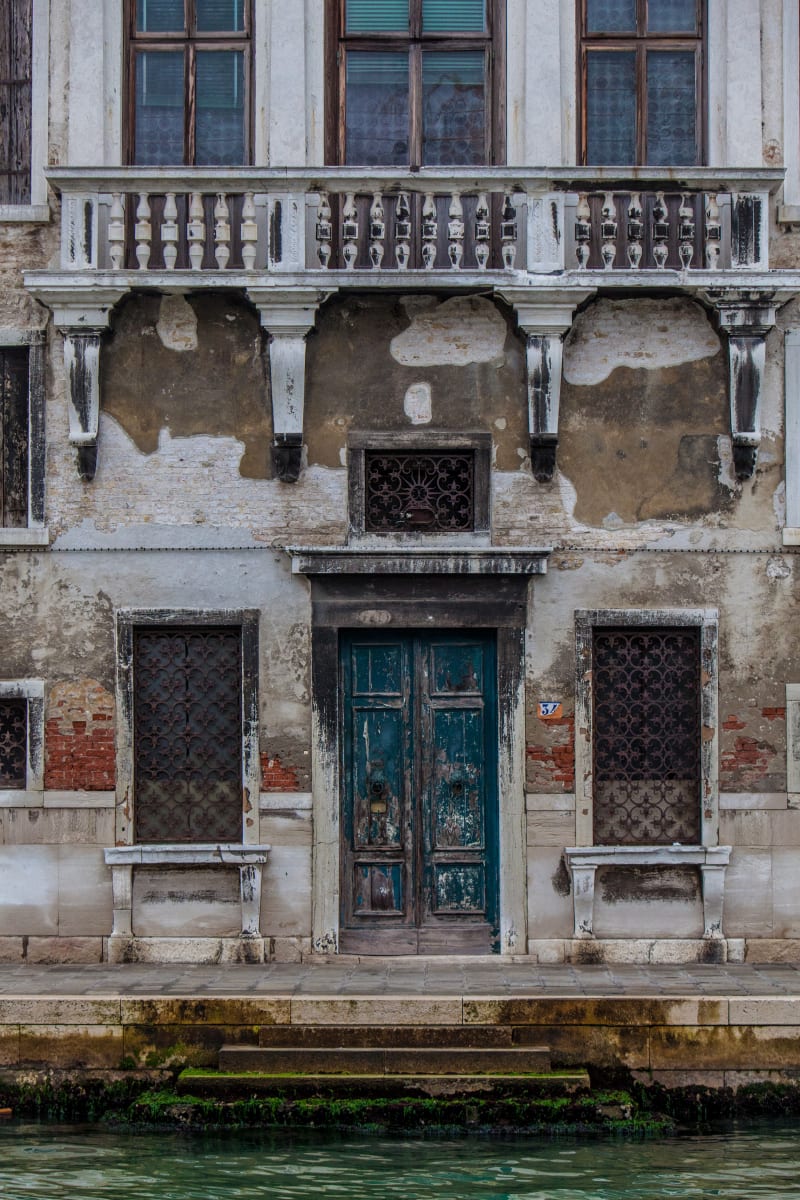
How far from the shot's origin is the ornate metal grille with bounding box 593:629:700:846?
40.3ft

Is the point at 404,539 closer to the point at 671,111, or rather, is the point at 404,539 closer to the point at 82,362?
the point at 82,362

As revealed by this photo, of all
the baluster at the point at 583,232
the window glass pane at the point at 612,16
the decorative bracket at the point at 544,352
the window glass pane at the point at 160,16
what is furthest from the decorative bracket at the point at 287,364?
the window glass pane at the point at 612,16

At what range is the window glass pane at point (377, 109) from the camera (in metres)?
12.6

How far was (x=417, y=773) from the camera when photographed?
12.4 m

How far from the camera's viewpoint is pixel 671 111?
41.3ft

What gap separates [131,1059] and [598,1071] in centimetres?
280

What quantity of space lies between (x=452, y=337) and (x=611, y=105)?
7.02 feet

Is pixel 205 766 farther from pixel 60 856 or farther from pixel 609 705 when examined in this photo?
pixel 609 705

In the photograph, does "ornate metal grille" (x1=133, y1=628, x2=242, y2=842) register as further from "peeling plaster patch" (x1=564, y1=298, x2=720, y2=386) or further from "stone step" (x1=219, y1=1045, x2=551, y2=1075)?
"peeling plaster patch" (x1=564, y1=298, x2=720, y2=386)

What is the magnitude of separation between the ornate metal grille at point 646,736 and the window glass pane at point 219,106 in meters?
4.55

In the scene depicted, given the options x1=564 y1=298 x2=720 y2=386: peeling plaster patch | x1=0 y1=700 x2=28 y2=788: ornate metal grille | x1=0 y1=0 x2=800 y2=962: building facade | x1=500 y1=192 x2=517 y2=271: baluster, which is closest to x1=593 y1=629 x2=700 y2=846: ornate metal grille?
x1=0 y1=0 x2=800 y2=962: building facade

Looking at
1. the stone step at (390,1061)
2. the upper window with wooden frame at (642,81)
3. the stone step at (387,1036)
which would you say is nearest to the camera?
the stone step at (390,1061)

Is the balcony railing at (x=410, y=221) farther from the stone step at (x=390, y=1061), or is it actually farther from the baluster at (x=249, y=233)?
the stone step at (x=390, y=1061)

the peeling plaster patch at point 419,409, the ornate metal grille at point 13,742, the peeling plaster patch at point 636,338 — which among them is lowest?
the ornate metal grille at point 13,742
